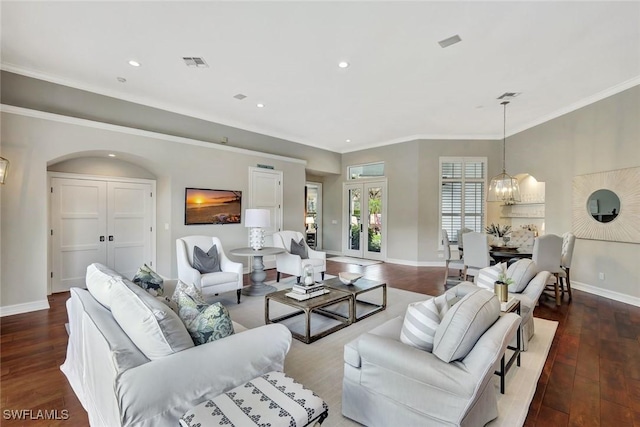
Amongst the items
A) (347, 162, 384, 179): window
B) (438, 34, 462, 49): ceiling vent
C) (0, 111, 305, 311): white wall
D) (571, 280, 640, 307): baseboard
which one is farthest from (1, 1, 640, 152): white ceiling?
(571, 280, 640, 307): baseboard

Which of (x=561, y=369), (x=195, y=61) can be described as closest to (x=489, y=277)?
→ (x=561, y=369)

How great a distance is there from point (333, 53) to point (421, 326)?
10.5 feet

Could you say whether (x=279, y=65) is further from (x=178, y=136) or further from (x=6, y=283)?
(x=6, y=283)

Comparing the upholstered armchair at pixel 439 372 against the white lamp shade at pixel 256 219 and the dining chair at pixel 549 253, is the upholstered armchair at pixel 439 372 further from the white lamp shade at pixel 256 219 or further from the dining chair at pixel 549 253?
the white lamp shade at pixel 256 219

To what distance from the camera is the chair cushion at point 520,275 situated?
10.4 ft

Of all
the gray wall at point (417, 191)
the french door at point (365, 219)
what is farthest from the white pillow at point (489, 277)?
the french door at point (365, 219)

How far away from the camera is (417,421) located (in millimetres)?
1633

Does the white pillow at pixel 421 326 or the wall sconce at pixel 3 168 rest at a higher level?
the wall sconce at pixel 3 168

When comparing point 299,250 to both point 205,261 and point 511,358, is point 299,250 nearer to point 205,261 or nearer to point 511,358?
point 205,261

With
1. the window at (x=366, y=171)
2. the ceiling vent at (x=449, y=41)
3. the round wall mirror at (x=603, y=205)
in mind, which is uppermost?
the ceiling vent at (x=449, y=41)

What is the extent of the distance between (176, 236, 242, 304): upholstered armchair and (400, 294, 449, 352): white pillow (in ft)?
9.98

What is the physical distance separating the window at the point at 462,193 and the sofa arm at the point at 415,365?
6.31 metres

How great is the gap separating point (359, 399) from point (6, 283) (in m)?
4.81

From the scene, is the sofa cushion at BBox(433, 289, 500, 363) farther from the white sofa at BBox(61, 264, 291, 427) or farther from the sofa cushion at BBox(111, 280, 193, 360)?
the sofa cushion at BBox(111, 280, 193, 360)
